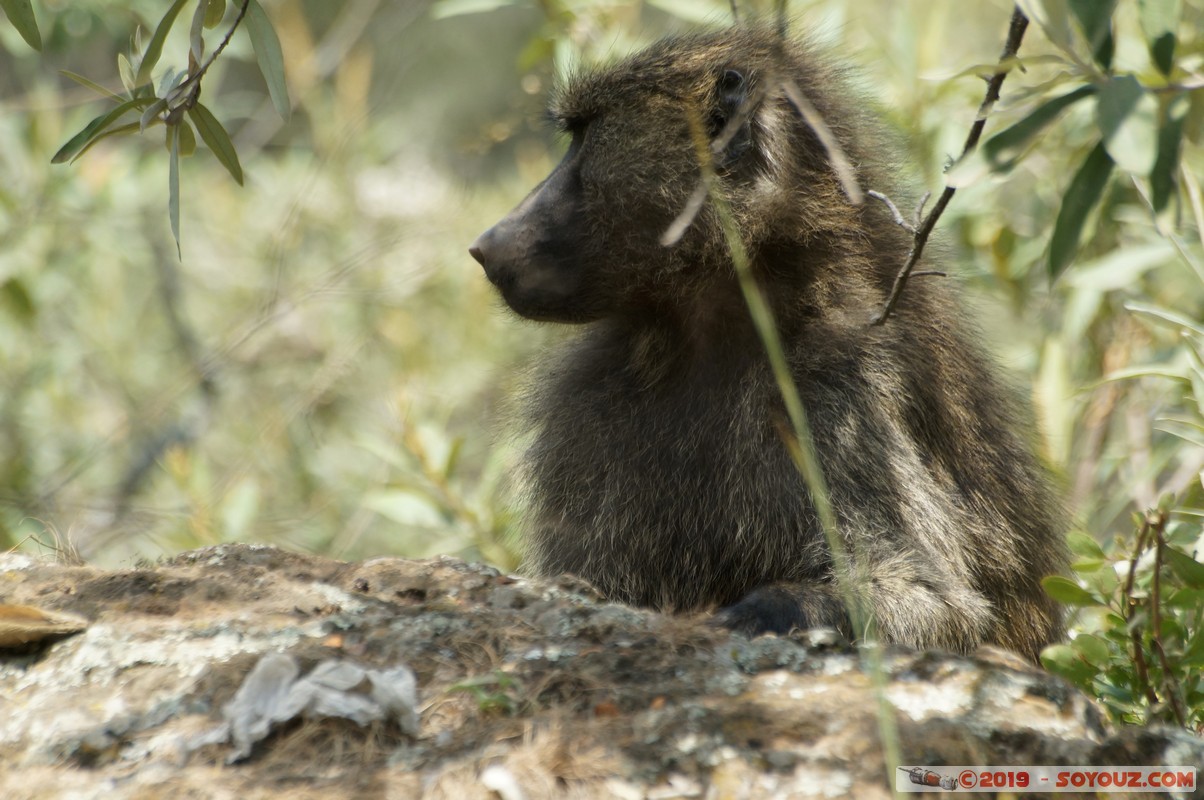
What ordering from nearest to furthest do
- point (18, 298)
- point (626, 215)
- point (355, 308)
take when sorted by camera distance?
point (626, 215) < point (18, 298) < point (355, 308)

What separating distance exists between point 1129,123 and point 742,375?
4.70 ft

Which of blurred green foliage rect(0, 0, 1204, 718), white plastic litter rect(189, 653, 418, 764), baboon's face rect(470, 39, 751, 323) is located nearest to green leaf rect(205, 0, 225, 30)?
blurred green foliage rect(0, 0, 1204, 718)

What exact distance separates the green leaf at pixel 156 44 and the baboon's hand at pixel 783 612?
1.51m

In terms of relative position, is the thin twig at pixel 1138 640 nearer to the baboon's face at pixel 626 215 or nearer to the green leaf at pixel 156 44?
the baboon's face at pixel 626 215

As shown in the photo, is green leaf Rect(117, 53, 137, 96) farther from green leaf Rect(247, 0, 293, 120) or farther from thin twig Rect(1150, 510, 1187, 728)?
thin twig Rect(1150, 510, 1187, 728)

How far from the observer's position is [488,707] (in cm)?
→ 197

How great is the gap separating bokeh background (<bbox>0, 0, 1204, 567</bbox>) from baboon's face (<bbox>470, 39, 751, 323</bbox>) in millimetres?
411

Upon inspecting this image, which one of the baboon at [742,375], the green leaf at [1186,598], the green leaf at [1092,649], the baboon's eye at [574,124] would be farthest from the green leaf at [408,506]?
the green leaf at [1186,598]

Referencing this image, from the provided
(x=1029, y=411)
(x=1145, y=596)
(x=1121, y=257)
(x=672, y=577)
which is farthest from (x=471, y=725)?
(x=1121, y=257)

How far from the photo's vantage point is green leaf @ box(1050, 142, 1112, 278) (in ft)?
6.25

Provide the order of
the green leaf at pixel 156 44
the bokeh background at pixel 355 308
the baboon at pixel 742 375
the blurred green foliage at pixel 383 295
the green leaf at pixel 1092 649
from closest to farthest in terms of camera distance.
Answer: the green leaf at pixel 156 44 < the green leaf at pixel 1092 649 < the baboon at pixel 742 375 < the blurred green foliage at pixel 383 295 < the bokeh background at pixel 355 308

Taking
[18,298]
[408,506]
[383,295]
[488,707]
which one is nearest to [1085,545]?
[488,707]

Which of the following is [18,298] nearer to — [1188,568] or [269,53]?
[269,53]

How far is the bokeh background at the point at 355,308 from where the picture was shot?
14.6 feet
